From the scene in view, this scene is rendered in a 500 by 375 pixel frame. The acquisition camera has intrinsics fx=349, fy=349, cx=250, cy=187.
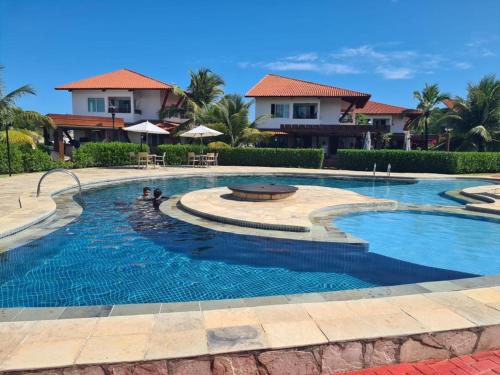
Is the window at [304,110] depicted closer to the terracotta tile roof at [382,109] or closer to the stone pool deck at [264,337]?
the terracotta tile roof at [382,109]

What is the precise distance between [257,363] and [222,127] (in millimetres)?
28024

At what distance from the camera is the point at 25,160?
2005 centimetres

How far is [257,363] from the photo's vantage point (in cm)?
301

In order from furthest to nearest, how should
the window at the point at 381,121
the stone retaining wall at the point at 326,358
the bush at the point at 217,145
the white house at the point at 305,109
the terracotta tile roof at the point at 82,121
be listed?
1. the window at the point at 381,121
2. the white house at the point at 305,109
3. the bush at the point at 217,145
4. the terracotta tile roof at the point at 82,121
5. the stone retaining wall at the point at 326,358

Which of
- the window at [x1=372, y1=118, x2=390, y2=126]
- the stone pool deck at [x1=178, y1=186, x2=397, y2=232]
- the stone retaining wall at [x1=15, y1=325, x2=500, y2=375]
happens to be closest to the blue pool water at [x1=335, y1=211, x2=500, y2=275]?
the stone pool deck at [x1=178, y1=186, x2=397, y2=232]

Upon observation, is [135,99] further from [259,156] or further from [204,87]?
[259,156]

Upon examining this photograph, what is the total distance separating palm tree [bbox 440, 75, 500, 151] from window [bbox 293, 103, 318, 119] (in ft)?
41.3

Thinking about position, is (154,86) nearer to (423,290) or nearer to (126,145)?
(126,145)

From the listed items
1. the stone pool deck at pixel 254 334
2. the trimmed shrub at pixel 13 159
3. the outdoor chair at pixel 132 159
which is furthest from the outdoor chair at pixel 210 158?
the stone pool deck at pixel 254 334

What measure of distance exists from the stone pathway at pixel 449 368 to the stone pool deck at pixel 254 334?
0.06m

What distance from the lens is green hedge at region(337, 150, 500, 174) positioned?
24.9m

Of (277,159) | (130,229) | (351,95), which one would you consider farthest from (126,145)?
(351,95)

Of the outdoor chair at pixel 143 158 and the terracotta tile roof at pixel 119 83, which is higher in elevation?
the terracotta tile roof at pixel 119 83

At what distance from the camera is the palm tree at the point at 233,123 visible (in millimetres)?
30531
